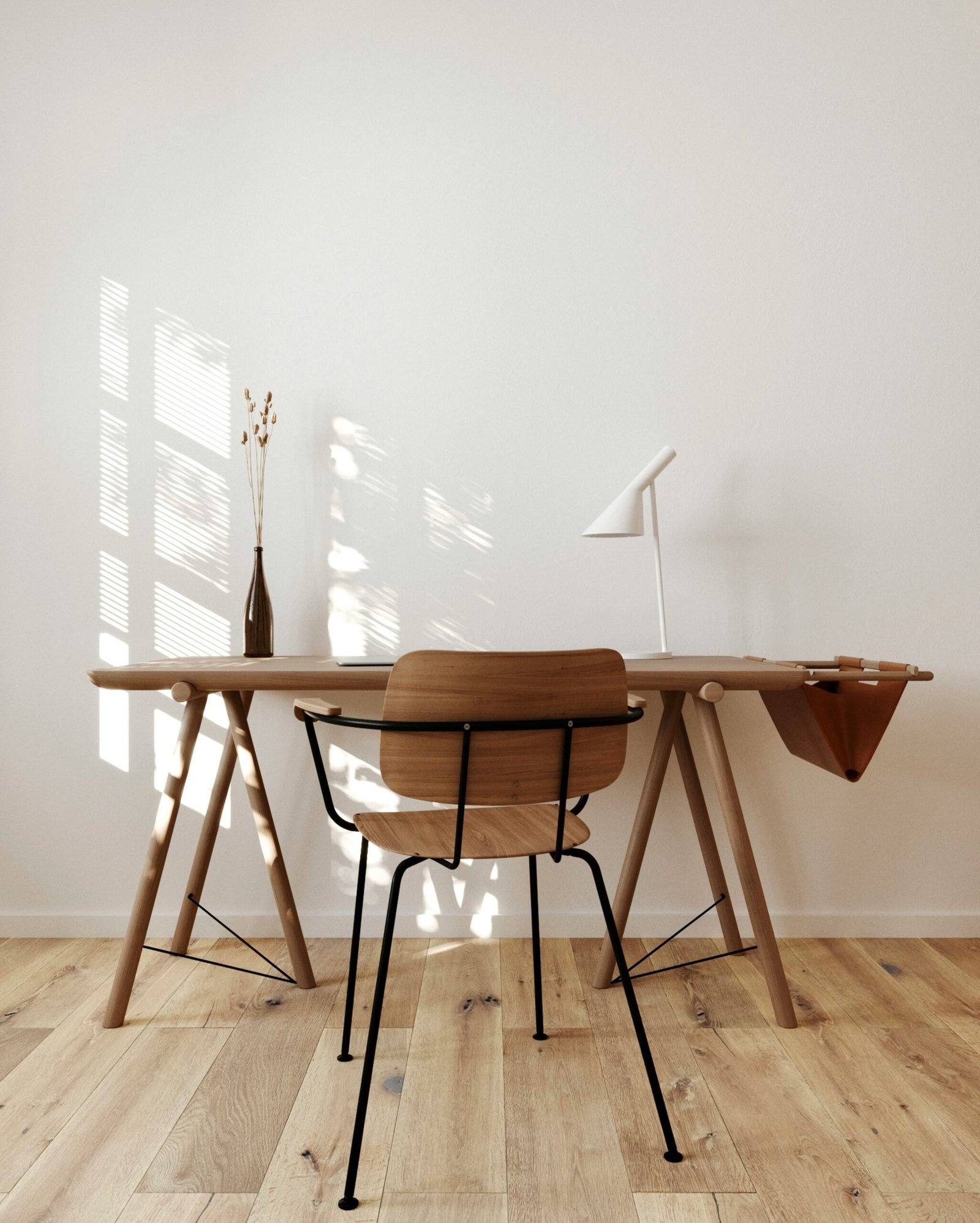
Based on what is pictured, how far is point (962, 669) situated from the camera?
233 cm

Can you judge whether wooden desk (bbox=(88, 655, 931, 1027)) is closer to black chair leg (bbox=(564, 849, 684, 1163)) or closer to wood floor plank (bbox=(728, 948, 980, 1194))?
wood floor plank (bbox=(728, 948, 980, 1194))

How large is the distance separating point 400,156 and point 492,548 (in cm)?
101

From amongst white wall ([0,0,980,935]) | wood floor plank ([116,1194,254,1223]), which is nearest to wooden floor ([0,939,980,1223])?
wood floor plank ([116,1194,254,1223])

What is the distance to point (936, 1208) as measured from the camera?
127 centimetres

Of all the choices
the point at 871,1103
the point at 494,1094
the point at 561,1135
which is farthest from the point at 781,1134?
the point at 494,1094

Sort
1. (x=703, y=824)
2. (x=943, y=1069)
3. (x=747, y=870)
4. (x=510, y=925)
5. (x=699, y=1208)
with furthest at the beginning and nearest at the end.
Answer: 1. (x=510, y=925)
2. (x=703, y=824)
3. (x=747, y=870)
4. (x=943, y=1069)
5. (x=699, y=1208)

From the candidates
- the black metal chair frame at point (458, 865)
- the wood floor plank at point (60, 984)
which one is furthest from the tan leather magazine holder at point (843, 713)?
the wood floor plank at point (60, 984)

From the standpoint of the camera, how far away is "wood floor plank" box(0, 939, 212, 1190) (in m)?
1.44

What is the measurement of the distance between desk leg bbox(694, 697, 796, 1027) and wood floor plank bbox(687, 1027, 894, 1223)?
0.08 metres

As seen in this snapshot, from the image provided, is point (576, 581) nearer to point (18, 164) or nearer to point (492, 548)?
point (492, 548)

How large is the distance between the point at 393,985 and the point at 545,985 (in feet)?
1.10

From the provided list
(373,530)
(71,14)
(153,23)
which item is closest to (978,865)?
(373,530)

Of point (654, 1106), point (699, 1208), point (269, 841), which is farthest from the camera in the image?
point (269, 841)

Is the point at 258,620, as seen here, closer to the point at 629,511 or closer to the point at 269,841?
the point at 269,841
